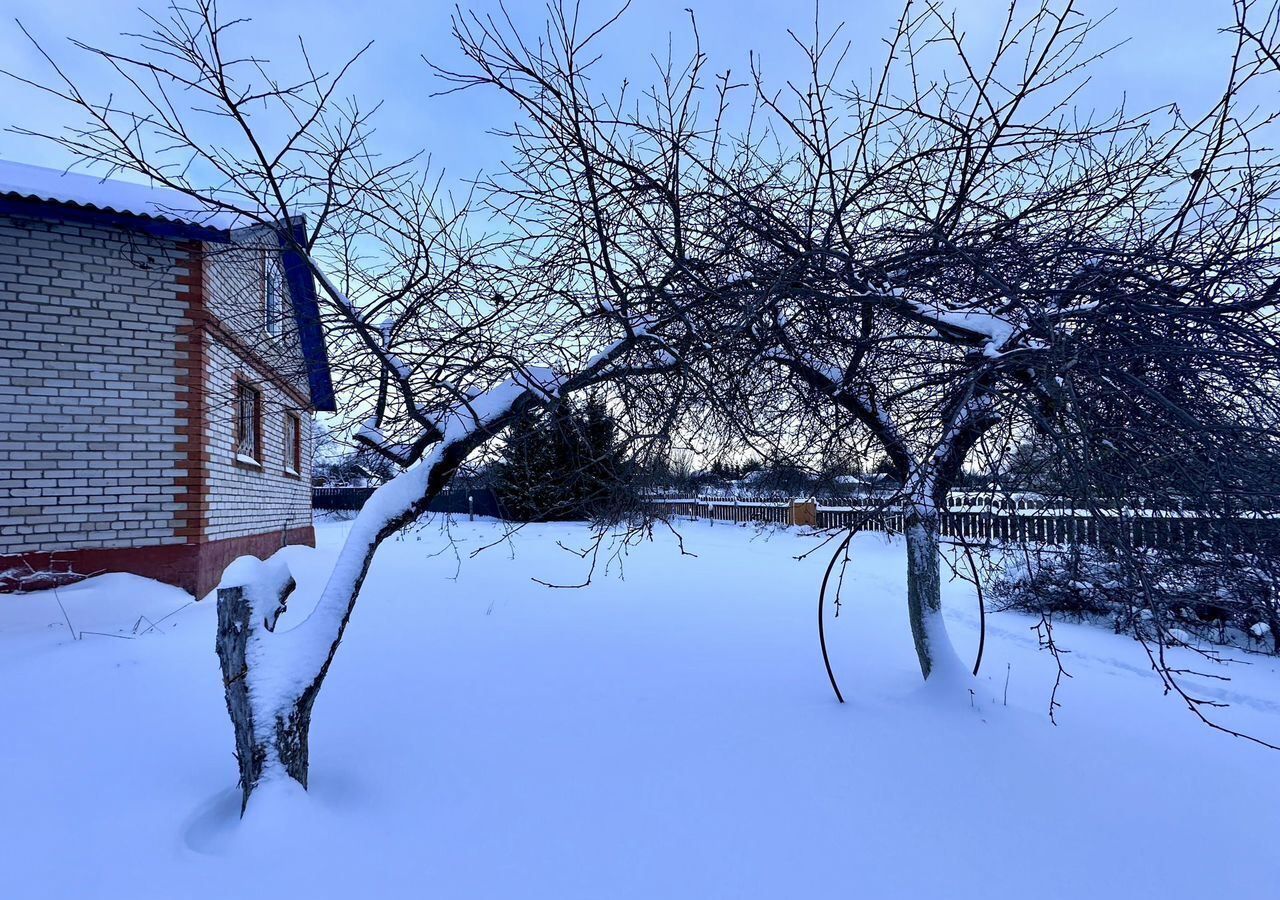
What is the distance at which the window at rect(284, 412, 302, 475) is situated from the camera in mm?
10195

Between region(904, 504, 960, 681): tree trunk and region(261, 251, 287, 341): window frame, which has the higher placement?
region(261, 251, 287, 341): window frame

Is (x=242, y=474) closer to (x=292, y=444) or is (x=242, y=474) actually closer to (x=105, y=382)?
(x=105, y=382)

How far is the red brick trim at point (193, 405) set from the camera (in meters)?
5.87

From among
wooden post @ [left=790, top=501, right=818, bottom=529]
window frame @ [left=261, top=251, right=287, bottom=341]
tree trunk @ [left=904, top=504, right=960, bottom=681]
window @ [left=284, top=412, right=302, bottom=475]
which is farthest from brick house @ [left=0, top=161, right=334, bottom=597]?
wooden post @ [left=790, top=501, right=818, bottom=529]

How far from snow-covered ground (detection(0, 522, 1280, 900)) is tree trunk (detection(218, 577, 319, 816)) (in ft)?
0.49

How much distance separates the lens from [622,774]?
2732 millimetres

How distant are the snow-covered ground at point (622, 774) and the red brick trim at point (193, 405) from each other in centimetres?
111

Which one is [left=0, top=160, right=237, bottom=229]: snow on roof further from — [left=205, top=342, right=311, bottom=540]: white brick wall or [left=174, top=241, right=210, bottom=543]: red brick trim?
[left=205, top=342, right=311, bottom=540]: white brick wall

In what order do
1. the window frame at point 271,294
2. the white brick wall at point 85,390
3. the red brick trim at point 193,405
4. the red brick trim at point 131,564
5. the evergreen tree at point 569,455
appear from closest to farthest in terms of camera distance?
the window frame at point 271,294 → the evergreen tree at point 569,455 → the red brick trim at point 131,564 → the white brick wall at point 85,390 → the red brick trim at point 193,405

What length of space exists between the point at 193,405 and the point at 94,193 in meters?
2.04

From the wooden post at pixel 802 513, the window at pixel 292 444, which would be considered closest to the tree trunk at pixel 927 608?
the window at pixel 292 444

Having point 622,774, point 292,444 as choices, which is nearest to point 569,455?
point 622,774

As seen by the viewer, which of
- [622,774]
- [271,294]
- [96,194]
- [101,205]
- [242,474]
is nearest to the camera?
[622,774]

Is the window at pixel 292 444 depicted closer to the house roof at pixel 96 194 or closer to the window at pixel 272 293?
the house roof at pixel 96 194
